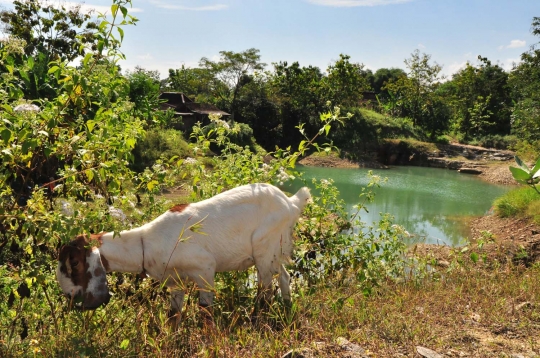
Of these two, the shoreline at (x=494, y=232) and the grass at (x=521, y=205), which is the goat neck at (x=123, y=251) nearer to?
the shoreline at (x=494, y=232)

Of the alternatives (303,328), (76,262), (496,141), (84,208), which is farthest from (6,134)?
(496,141)

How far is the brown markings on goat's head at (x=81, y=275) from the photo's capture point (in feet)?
10.9

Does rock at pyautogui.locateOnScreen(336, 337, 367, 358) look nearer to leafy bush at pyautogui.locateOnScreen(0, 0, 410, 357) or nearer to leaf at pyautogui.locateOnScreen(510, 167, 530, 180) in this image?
leafy bush at pyautogui.locateOnScreen(0, 0, 410, 357)

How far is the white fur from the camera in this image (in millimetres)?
3605

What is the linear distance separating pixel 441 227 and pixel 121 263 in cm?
1359

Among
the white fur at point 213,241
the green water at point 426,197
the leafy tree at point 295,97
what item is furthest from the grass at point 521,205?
the leafy tree at point 295,97

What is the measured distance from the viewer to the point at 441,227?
1560 cm

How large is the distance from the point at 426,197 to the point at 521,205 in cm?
722

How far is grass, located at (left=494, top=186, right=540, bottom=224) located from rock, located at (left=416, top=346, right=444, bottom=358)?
1115 cm

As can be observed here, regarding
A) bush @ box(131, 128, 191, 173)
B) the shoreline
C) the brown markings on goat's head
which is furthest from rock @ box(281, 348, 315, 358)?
bush @ box(131, 128, 191, 173)

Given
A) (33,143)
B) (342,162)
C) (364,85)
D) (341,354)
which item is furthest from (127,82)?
(364,85)

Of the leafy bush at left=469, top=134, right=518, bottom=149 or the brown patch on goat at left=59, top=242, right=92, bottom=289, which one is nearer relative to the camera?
the brown patch on goat at left=59, top=242, right=92, bottom=289

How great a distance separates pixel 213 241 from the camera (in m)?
3.85

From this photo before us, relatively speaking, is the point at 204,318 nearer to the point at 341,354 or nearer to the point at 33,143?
the point at 341,354
